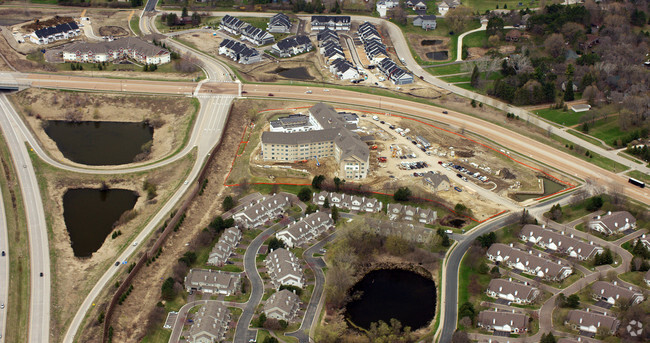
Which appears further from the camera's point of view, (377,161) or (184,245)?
(377,161)

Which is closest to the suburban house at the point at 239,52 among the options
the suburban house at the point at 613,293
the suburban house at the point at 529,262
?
the suburban house at the point at 529,262

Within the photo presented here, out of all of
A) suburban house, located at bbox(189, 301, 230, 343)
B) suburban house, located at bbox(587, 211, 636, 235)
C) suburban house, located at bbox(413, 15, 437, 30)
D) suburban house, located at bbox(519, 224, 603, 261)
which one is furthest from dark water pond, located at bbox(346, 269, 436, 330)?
suburban house, located at bbox(413, 15, 437, 30)

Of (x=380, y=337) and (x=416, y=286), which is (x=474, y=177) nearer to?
(x=416, y=286)

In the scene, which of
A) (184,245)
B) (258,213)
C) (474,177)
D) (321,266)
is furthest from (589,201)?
(184,245)

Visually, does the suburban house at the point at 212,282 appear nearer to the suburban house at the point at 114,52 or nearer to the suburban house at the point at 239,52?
the suburban house at the point at 239,52

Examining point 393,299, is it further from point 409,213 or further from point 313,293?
point 409,213
